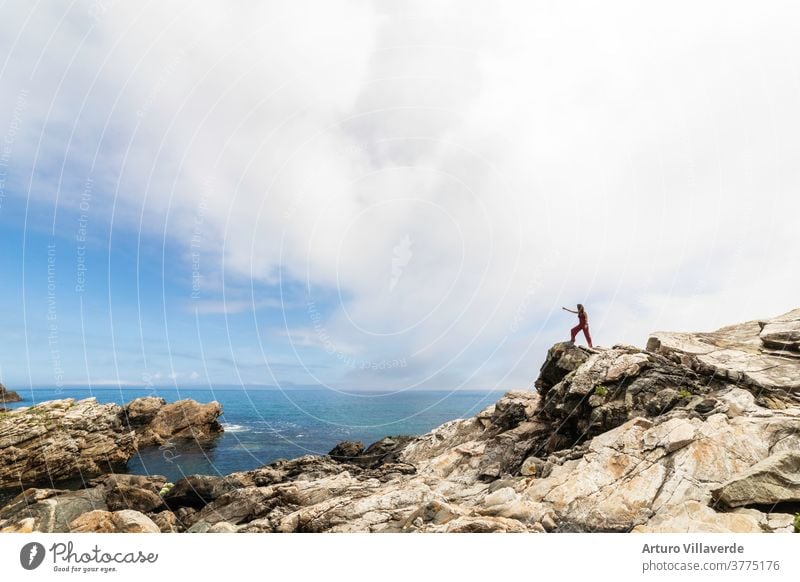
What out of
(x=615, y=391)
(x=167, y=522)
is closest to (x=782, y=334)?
(x=615, y=391)

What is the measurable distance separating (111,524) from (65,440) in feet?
132

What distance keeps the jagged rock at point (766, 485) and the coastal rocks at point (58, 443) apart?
6167 centimetres

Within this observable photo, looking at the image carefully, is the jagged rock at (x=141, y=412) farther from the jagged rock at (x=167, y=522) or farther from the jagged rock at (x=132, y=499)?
the jagged rock at (x=167, y=522)

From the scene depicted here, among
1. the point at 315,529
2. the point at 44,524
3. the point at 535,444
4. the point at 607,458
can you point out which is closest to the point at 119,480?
the point at 44,524

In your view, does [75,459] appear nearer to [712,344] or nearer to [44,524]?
[44,524]

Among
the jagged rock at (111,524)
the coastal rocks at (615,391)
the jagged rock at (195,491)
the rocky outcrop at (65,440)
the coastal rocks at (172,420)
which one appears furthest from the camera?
the coastal rocks at (172,420)

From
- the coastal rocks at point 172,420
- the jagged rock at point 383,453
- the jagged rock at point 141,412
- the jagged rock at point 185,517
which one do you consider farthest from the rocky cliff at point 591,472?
the jagged rock at point 141,412

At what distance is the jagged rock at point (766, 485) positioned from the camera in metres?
12.3

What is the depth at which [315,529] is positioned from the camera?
1852 cm

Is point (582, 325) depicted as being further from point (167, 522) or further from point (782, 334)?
point (167, 522)

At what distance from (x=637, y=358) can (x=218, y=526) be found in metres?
27.2

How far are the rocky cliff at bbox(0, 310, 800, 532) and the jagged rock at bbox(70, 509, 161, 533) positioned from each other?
8 cm

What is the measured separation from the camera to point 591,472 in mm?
17047
